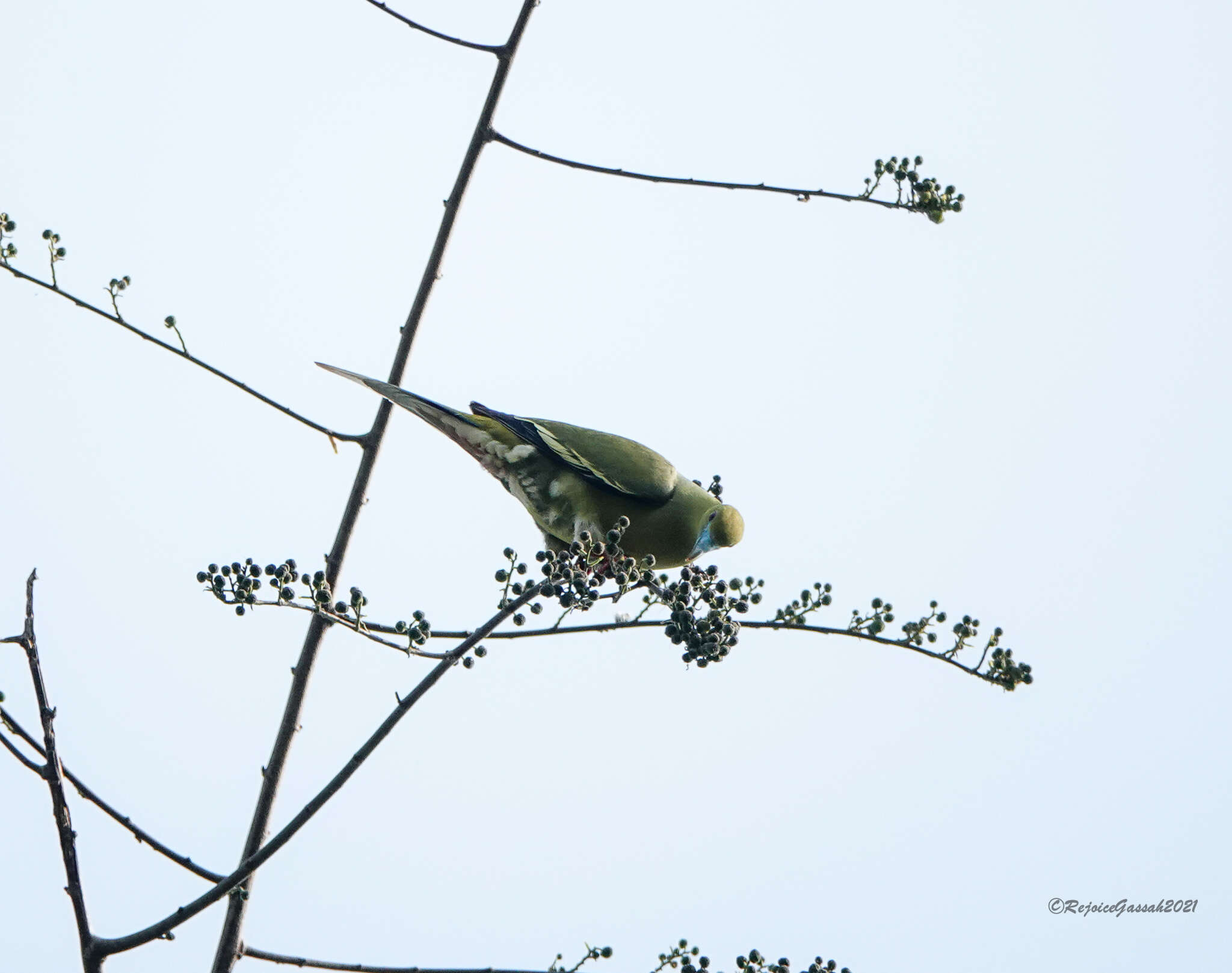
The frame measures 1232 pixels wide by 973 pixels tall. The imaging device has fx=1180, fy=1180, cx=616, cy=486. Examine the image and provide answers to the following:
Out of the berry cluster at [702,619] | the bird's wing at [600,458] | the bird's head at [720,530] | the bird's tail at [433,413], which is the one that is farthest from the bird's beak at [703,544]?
the berry cluster at [702,619]

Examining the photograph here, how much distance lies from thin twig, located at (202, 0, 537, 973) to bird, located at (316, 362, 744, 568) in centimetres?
205

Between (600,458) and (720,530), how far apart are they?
74 cm

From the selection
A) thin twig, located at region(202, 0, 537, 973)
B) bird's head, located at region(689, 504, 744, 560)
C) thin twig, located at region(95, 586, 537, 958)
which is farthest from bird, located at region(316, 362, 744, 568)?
thin twig, located at region(95, 586, 537, 958)

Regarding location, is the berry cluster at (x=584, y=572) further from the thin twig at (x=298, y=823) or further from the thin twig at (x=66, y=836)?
the thin twig at (x=66, y=836)

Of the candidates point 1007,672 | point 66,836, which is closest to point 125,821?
point 66,836

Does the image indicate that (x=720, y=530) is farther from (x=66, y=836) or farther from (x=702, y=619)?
(x=66, y=836)

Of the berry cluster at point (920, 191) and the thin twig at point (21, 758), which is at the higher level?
the berry cluster at point (920, 191)

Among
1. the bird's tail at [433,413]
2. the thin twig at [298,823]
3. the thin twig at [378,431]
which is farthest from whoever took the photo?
the bird's tail at [433,413]

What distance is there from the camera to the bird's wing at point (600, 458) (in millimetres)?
6129

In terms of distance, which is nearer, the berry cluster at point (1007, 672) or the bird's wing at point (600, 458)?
the berry cluster at point (1007, 672)

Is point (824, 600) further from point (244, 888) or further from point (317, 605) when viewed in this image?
point (244, 888)

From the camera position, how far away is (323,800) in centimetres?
271

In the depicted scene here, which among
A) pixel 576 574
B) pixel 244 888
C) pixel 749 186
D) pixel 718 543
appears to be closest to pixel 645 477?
pixel 718 543

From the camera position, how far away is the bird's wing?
6.13 metres
